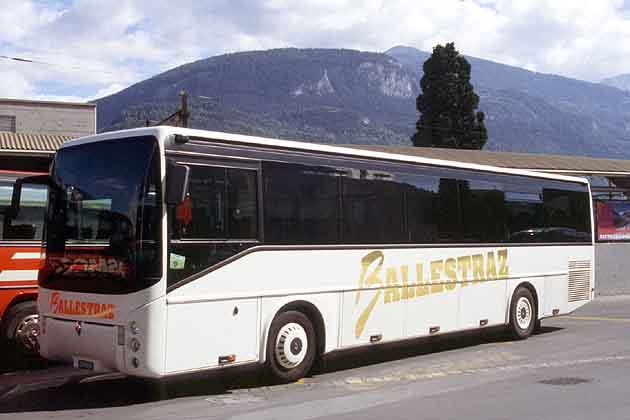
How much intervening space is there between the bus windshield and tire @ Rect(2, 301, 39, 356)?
2.17 meters

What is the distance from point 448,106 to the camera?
71688mm

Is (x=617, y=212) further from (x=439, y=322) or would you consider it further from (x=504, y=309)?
(x=439, y=322)

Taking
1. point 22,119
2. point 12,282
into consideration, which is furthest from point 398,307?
point 22,119

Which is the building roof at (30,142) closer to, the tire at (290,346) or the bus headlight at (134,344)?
the tire at (290,346)

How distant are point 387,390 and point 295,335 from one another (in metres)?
1.36

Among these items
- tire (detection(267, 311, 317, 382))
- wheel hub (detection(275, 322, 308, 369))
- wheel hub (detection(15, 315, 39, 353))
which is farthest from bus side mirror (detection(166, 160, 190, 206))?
wheel hub (detection(15, 315, 39, 353))

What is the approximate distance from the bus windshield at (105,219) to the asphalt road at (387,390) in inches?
53.1

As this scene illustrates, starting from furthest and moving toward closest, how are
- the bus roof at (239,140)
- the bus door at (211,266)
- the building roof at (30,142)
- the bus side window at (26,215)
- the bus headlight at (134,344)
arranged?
the building roof at (30,142) < the bus side window at (26,215) < the bus roof at (239,140) < the bus door at (211,266) < the bus headlight at (134,344)

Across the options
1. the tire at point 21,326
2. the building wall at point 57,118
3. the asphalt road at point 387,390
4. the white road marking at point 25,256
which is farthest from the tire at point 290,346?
the building wall at point 57,118

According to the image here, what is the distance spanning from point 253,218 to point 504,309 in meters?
6.09

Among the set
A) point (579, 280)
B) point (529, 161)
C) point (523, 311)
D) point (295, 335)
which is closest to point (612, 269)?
point (529, 161)

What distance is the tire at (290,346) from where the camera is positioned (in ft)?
32.2

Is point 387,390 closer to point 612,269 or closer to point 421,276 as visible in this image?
point 421,276

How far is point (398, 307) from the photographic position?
11.7 m
